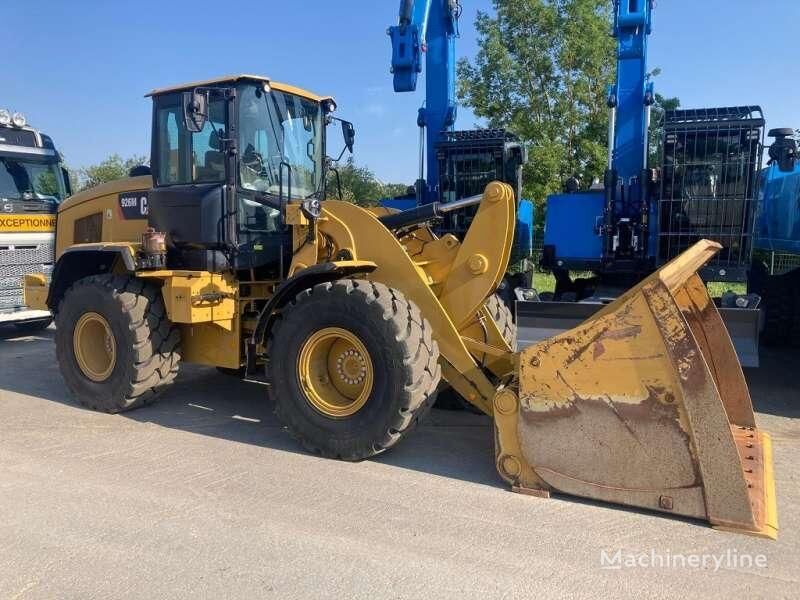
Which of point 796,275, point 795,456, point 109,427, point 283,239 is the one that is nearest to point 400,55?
point 283,239

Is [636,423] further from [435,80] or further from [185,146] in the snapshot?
[435,80]

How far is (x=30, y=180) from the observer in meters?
10.0

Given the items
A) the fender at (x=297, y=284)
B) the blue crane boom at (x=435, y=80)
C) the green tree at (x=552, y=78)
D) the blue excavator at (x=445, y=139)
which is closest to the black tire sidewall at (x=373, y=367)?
the fender at (x=297, y=284)

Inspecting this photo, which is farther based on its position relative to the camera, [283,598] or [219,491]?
[219,491]

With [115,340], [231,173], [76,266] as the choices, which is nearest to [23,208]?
[76,266]

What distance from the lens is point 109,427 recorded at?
17.6 ft

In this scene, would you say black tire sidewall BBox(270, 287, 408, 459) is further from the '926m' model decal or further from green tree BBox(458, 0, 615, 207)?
green tree BBox(458, 0, 615, 207)

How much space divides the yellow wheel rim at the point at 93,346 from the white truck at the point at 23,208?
14.7ft

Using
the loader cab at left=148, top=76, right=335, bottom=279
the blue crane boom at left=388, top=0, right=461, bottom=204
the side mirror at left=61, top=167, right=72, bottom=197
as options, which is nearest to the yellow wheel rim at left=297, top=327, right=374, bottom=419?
the loader cab at left=148, top=76, right=335, bottom=279

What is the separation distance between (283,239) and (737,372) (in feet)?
11.8

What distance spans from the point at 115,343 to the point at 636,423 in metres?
4.20

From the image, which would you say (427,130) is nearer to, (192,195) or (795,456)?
(192,195)

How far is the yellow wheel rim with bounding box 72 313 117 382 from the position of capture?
5.82m

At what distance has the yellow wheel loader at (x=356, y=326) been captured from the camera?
3568mm
